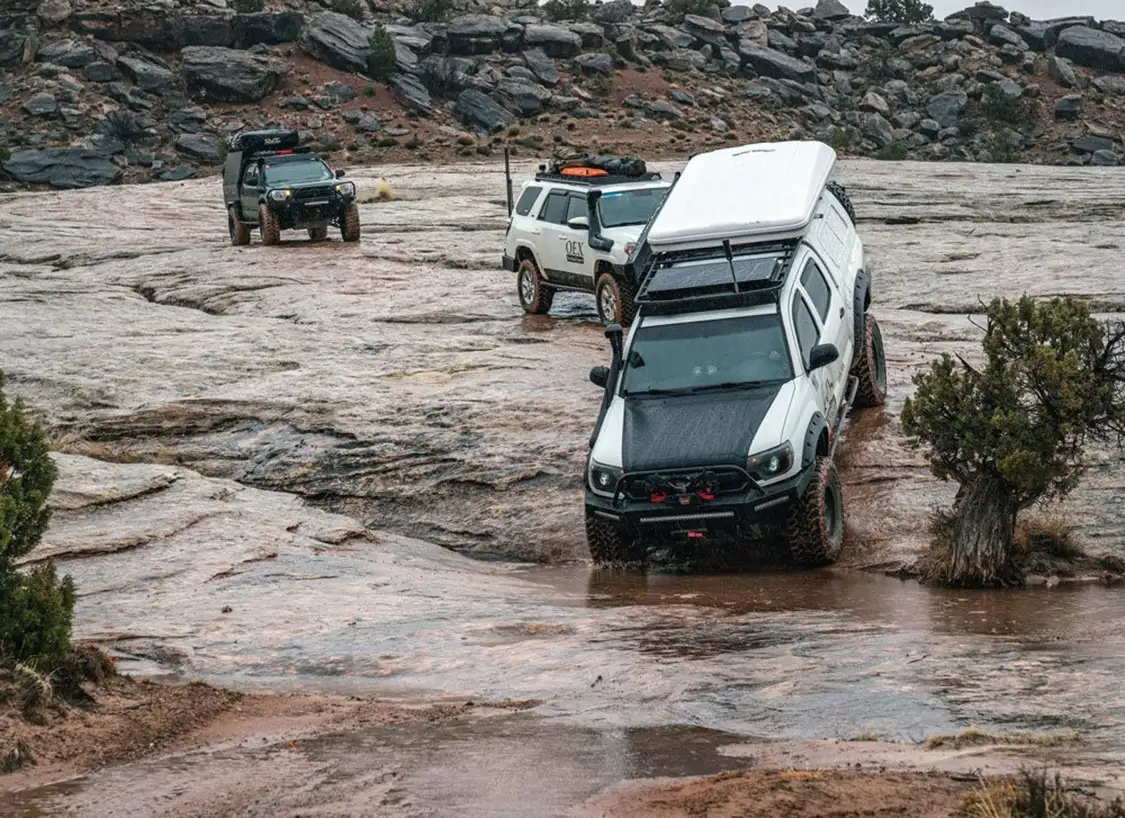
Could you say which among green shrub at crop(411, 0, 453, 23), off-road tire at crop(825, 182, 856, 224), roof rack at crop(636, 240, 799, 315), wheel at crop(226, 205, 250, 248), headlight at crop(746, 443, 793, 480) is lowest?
wheel at crop(226, 205, 250, 248)

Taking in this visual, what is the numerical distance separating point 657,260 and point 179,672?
6265mm

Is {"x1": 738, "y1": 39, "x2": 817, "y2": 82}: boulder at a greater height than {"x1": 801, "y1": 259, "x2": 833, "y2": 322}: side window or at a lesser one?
lesser

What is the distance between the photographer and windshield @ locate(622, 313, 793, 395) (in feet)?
40.7

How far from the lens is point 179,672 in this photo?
8.99 meters

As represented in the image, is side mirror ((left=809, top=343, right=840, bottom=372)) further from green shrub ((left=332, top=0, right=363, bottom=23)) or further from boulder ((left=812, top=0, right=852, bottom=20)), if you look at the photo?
boulder ((left=812, top=0, right=852, bottom=20))

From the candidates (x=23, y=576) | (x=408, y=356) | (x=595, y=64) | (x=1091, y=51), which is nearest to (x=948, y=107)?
(x=1091, y=51)

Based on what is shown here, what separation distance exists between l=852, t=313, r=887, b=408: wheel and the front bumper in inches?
149

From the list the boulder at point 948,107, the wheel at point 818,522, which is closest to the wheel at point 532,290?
the wheel at point 818,522

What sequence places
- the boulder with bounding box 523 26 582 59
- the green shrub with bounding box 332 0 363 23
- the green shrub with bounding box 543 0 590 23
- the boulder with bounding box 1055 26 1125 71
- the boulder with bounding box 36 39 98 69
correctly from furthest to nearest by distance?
1. the green shrub with bounding box 543 0 590 23
2. the boulder with bounding box 1055 26 1125 71
3. the green shrub with bounding box 332 0 363 23
4. the boulder with bounding box 523 26 582 59
5. the boulder with bounding box 36 39 98 69

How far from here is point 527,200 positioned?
Answer: 21938 millimetres

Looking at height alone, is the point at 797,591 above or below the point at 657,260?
below

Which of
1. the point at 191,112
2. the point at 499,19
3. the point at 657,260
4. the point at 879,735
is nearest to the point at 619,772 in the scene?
the point at 879,735

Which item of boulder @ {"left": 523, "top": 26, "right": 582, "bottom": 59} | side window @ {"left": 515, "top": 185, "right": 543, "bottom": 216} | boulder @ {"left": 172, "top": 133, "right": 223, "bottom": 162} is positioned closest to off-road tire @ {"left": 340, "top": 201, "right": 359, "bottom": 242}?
side window @ {"left": 515, "top": 185, "right": 543, "bottom": 216}

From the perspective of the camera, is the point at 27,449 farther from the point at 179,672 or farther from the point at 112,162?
the point at 112,162
